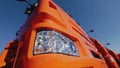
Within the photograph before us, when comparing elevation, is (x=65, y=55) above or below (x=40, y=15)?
below

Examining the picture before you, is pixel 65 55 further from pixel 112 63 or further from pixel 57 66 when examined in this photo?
pixel 112 63

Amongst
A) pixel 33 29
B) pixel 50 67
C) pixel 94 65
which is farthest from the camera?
pixel 33 29

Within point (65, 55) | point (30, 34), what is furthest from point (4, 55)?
point (65, 55)

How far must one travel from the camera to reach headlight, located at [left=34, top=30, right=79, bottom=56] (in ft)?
4.87

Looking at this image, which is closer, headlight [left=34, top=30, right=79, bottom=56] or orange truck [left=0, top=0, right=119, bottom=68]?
orange truck [left=0, top=0, right=119, bottom=68]

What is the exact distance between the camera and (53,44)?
1535 millimetres

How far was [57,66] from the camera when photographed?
133 cm

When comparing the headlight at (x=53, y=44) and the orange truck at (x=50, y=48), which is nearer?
the orange truck at (x=50, y=48)

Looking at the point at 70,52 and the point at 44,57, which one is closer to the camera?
the point at 44,57

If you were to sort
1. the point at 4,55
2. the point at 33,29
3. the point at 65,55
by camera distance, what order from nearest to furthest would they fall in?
the point at 65,55, the point at 33,29, the point at 4,55

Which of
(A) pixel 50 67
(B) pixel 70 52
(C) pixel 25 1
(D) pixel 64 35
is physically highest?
(C) pixel 25 1

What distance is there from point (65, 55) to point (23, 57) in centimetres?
34

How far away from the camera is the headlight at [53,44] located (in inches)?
58.4

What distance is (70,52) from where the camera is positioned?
1555mm
